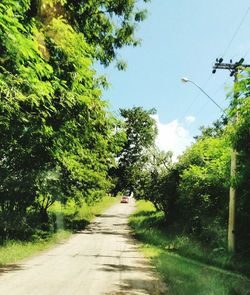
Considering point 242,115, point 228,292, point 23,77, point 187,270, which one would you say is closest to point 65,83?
point 23,77

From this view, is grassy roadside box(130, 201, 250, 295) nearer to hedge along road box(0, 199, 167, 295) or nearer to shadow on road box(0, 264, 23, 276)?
hedge along road box(0, 199, 167, 295)

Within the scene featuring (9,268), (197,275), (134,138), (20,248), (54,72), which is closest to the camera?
(54,72)

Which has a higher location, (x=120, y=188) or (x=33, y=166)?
(x=120, y=188)

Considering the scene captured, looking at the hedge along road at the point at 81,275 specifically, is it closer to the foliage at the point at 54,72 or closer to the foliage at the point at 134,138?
the foliage at the point at 54,72

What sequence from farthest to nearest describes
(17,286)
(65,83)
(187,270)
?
(187,270)
(17,286)
(65,83)

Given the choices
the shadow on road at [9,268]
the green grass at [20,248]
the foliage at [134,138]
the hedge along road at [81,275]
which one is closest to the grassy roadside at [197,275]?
the hedge along road at [81,275]

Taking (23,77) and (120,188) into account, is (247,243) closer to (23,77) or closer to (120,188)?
(23,77)

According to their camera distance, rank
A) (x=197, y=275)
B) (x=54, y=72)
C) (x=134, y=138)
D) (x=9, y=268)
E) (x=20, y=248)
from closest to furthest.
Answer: (x=54, y=72), (x=197, y=275), (x=9, y=268), (x=20, y=248), (x=134, y=138)

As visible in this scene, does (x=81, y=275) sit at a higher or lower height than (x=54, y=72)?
lower

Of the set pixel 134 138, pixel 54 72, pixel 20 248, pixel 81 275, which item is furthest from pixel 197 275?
pixel 134 138

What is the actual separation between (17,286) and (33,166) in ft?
28.5

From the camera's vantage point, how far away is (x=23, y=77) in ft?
26.1

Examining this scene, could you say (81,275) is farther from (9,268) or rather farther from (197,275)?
(197,275)

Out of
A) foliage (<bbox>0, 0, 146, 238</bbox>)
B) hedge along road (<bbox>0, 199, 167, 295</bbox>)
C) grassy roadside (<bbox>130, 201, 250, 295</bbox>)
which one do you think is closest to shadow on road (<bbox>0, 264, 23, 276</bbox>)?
hedge along road (<bbox>0, 199, 167, 295</bbox>)
